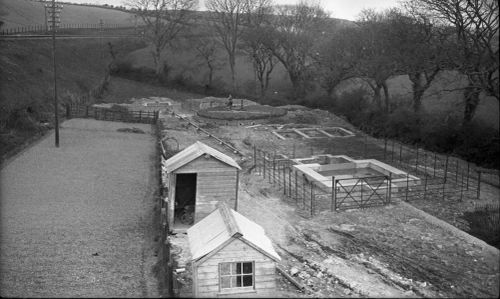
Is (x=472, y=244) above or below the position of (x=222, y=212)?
below

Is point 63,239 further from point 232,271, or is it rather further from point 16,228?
point 232,271

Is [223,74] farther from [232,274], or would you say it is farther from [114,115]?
[232,274]

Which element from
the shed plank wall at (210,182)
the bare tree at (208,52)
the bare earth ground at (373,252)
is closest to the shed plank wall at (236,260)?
the bare earth ground at (373,252)

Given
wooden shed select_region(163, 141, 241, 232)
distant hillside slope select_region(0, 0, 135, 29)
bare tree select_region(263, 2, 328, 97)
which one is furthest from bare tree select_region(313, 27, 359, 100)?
wooden shed select_region(163, 141, 241, 232)

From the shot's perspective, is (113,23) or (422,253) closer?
(422,253)

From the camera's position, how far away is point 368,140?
3675 cm

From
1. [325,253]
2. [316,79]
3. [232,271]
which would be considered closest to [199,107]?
[316,79]

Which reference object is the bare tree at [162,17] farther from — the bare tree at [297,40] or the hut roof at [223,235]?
the hut roof at [223,235]

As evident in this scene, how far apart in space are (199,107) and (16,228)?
1269 inches

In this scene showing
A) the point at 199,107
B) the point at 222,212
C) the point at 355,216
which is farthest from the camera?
the point at 199,107

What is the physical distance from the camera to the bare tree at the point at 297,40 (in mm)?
50406

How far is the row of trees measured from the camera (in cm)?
2873

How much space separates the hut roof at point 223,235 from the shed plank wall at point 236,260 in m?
0.13

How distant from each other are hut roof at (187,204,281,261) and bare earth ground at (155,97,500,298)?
139 cm
